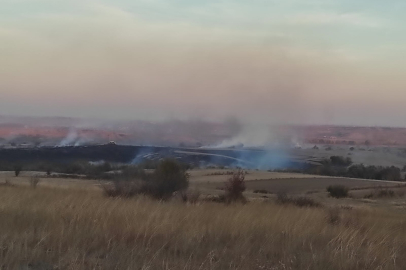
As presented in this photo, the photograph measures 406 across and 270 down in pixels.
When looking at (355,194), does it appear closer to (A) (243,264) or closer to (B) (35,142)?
(A) (243,264)

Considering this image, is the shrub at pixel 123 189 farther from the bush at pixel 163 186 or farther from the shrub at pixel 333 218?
the shrub at pixel 333 218

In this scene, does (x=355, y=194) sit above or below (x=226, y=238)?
below

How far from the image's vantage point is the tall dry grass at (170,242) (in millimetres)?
6785

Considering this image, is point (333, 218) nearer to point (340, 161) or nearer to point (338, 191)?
point (338, 191)

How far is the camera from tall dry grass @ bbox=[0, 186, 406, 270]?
679 centimetres

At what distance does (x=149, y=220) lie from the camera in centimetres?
948

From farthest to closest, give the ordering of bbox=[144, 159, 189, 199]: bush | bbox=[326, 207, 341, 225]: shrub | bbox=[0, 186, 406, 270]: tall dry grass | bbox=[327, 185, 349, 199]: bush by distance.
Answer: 1. bbox=[327, 185, 349, 199]: bush
2. bbox=[144, 159, 189, 199]: bush
3. bbox=[326, 207, 341, 225]: shrub
4. bbox=[0, 186, 406, 270]: tall dry grass

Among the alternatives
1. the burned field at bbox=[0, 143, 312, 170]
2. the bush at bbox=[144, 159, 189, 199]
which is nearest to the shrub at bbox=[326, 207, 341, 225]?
the bush at bbox=[144, 159, 189, 199]

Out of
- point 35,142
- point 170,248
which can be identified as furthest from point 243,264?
point 35,142

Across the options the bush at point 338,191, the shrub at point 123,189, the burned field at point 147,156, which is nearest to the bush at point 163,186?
the shrub at point 123,189

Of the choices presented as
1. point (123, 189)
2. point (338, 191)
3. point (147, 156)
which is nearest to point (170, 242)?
point (123, 189)

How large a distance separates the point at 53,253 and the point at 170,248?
5.34ft

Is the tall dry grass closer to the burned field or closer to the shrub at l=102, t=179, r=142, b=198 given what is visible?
the shrub at l=102, t=179, r=142, b=198

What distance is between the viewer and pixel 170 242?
26.6ft
